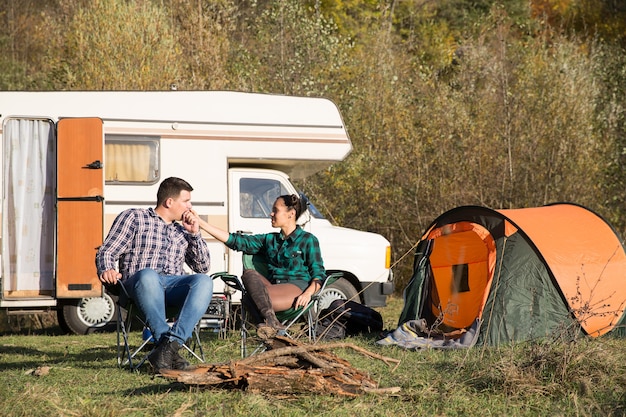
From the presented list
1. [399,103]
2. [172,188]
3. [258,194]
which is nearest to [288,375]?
[172,188]

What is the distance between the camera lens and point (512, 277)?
25.9 feet

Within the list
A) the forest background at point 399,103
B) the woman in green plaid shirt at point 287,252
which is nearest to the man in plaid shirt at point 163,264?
the woman in green plaid shirt at point 287,252

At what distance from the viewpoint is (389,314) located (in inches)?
461

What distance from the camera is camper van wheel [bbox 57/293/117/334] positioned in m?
10.2

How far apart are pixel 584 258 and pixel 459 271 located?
1.25 metres

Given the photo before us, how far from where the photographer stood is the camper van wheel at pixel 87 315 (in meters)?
10.2

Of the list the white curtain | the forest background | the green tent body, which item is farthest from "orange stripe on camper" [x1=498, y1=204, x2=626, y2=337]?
the forest background

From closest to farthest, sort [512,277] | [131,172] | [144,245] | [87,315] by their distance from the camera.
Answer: [144,245] < [512,277] < [131,172] < [87,315]

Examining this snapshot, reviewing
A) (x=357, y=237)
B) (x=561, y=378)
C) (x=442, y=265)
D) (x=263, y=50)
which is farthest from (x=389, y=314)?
(x=263, y=50)

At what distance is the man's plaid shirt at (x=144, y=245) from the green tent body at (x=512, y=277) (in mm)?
2043

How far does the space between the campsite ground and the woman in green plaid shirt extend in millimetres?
803

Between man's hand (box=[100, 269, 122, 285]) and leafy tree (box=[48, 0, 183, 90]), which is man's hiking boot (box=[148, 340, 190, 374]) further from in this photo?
leafy tree (box=[48, 0, 183, 90])

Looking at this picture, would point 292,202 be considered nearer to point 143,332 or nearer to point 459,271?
point 143,332

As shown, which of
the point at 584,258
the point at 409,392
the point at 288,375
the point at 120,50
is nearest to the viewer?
the point at 288,375
